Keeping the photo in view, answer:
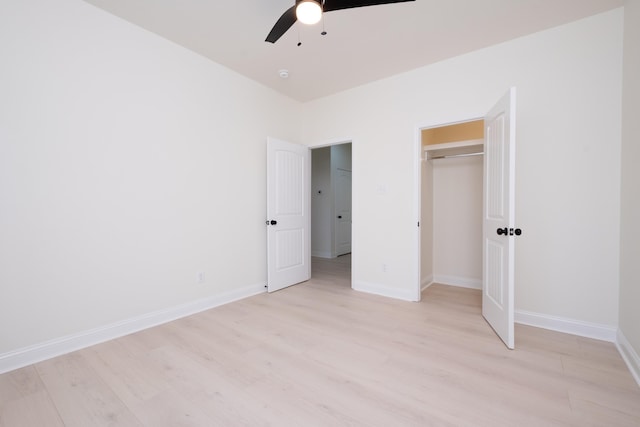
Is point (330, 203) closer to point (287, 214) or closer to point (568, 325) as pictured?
point (287, 214)

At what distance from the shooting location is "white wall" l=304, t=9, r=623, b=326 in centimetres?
235

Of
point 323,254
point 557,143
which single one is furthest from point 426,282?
point 323,254

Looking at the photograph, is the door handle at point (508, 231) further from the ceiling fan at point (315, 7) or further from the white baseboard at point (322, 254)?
the white baseboard at point (322, 254)

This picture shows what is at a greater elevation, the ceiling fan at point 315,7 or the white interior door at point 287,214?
the ceiling fan at point 315,7

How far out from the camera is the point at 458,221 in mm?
4016

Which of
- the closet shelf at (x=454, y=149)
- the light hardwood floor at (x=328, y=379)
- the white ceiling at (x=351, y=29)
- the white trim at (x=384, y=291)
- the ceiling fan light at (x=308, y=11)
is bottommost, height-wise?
the light hardwood floor at (x=328, y=379)

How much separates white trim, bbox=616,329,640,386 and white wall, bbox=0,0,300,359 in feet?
11.5

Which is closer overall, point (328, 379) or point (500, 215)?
point (328, 379)

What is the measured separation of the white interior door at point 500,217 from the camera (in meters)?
2.19

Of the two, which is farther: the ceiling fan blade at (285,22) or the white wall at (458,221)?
the white wall at (458,221)

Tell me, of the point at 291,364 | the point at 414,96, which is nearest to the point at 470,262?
the point at 414,96

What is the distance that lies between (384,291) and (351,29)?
2.93 metres

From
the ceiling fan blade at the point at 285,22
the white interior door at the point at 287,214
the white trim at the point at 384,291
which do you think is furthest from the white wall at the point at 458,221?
the ceiling fan blade at the point at 285,22

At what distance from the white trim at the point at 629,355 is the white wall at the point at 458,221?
164 cm
